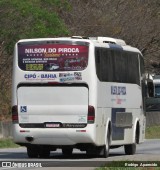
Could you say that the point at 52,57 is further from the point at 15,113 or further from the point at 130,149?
the point at 130,149

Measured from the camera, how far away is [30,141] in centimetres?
2670

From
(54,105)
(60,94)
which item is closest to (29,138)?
(54,105)

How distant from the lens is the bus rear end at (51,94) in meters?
26.4

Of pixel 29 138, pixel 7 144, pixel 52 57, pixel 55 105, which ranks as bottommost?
pixel 7 144

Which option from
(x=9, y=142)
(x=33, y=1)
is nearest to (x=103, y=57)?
(x=9, y=142)

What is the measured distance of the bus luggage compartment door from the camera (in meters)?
26.4

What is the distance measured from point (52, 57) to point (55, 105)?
1.42m

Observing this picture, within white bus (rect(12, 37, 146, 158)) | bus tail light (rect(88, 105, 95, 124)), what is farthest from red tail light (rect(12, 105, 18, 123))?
bus tail light (rect(88, 105, 95, 124))

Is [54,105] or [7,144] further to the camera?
A: [7,144]

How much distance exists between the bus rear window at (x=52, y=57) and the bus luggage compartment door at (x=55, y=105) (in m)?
0.62

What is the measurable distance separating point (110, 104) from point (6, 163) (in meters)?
5.73

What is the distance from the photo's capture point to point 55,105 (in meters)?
26.5

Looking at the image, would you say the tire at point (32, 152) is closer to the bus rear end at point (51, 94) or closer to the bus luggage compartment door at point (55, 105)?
the bus rear end at point (51, 94)

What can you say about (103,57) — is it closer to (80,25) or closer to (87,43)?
(87,43)
